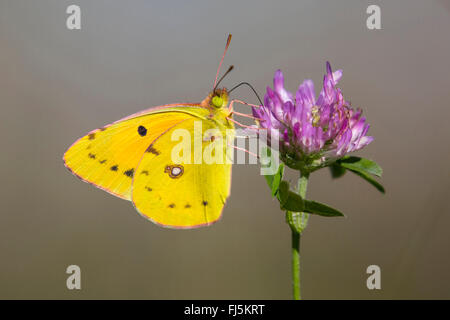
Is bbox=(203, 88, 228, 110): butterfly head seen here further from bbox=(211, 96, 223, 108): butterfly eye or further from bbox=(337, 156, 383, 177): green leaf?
bbox=(337, 156, 383, 177): green leaf

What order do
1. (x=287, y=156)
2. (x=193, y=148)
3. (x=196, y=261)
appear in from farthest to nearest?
1. (x=196, y=261)
2. (x=193, y=148)
3. (x=287, y=156)

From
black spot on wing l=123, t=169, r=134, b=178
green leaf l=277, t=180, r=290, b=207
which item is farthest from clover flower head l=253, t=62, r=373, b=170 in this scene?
black spot on wing l=123, t=169, r=134, b=178

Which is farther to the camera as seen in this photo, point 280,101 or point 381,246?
point 381,246

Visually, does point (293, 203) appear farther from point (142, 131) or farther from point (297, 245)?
point (142, 131)

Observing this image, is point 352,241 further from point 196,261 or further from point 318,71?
point 318,71
